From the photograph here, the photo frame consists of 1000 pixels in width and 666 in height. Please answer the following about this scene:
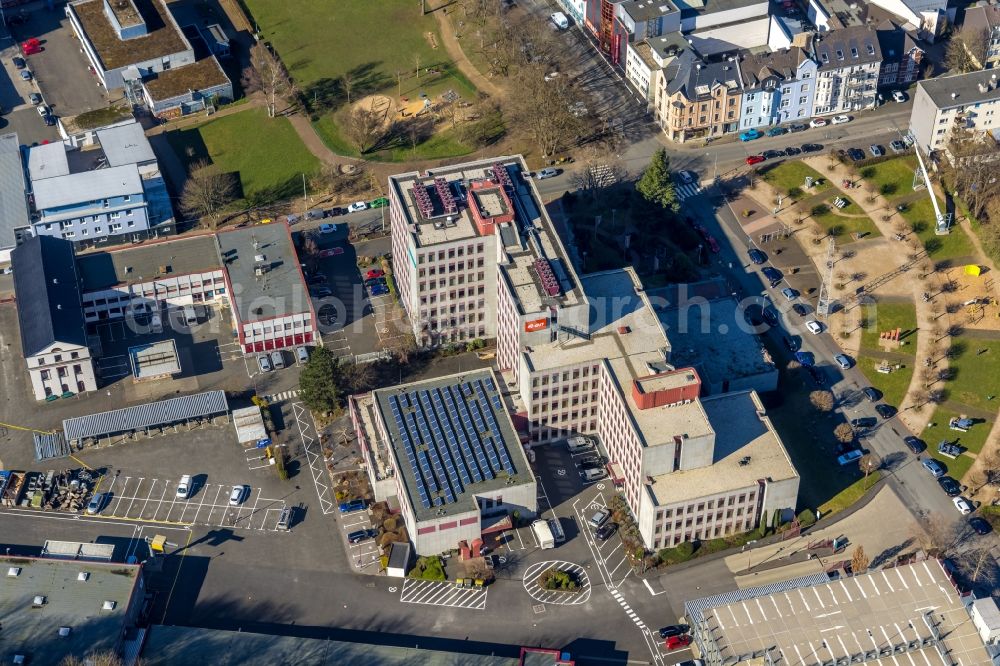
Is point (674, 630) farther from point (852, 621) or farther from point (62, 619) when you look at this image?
point (62, 619)

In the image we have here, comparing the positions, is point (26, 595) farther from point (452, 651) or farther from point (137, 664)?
point (452, 651)

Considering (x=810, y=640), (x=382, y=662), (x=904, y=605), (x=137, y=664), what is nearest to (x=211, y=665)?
(x=137, y=664)

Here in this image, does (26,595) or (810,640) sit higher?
(26,595)

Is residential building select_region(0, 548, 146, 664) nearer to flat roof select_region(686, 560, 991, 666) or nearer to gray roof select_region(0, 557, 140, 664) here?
gray roof select_region(0, 557, 140, 664)

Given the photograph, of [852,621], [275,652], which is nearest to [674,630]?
[852,621]

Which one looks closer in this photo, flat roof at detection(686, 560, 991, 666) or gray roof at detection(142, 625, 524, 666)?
flat roof at detection(686, 560, 991, 666)

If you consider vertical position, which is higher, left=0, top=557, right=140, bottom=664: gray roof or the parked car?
left=0, top=557, right=140, bottom=664: gray roof

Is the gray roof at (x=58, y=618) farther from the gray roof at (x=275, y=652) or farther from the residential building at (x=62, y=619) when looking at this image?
the gray roof at (x=275, y=652)

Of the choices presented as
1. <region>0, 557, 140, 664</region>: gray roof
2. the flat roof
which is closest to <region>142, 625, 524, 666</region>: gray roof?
<region>0, 557, 140, 664</region>: gray roof
